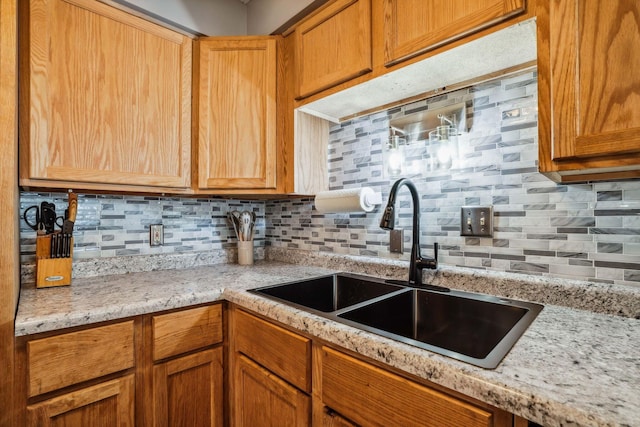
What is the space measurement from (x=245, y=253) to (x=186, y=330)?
74cm

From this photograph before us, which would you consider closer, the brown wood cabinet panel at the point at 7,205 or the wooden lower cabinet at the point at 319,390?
the wooden lower cabinet at the point at 319,390

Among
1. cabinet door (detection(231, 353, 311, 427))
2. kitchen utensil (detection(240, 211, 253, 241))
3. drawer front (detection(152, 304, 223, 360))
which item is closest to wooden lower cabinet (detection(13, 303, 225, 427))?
drawer front (detection(152, 304, 223, 360))

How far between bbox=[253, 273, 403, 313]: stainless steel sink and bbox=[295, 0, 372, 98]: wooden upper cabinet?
2.77 ft

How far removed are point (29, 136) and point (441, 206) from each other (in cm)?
157

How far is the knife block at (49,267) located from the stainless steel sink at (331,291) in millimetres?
834

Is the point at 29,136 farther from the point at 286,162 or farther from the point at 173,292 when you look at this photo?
the point at 286,162

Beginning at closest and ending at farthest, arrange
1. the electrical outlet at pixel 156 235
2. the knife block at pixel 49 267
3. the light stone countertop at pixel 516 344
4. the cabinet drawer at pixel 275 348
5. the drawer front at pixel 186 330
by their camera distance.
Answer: the light stone countertop at pixel 516 344 < the cabinet drawer at pixel 275 348 < the drawer front at pixel 186 330 < the knife block at pixel 49 267 < the electrical outlet at pixel 156 235

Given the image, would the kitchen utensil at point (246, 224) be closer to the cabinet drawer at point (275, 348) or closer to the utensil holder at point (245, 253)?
the utensil holder at point (245, 253)

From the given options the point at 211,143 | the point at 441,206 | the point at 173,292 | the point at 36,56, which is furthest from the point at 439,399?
the point at 36,56

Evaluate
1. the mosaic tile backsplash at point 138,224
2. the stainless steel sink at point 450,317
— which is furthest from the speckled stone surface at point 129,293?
the stainless steel sink at point 450,317

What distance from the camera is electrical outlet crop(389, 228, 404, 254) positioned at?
4.67ft

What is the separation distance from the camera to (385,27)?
3.73 feet

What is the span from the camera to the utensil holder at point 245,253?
1.89 metres

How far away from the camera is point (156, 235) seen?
1.69m
